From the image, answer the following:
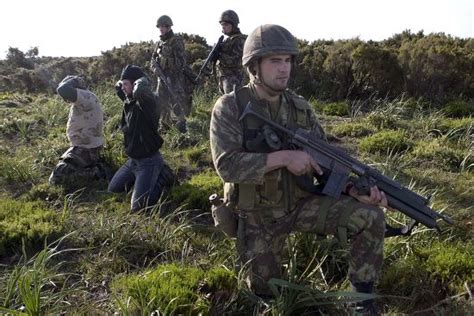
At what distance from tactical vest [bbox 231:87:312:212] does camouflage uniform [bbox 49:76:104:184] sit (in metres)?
3.00

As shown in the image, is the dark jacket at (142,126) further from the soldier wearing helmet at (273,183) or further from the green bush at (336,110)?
the green bush at (336,110)

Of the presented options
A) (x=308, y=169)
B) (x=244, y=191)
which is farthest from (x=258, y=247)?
(x=308, y=169)

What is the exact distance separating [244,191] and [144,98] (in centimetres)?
226

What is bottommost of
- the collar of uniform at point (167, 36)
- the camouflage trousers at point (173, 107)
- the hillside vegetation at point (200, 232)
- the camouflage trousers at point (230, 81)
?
the hillside vegetation at point (200, 232)

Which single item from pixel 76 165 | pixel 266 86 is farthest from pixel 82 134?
pixel 266 86

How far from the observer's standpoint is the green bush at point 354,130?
23.6 feet

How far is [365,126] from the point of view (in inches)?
288

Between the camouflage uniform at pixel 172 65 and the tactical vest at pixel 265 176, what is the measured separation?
5070 mm

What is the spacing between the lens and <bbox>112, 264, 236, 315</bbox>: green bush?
2717mm

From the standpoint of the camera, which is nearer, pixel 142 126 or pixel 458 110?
pixel 142 126

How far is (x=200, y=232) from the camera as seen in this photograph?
4.23 m

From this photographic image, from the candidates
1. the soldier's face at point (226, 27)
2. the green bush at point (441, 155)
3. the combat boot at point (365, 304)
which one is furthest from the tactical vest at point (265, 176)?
the soldier's face at point (226, 27)

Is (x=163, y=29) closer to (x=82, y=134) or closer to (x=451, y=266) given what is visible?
(x=82, y=134)

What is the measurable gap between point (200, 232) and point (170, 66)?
4804 mm
